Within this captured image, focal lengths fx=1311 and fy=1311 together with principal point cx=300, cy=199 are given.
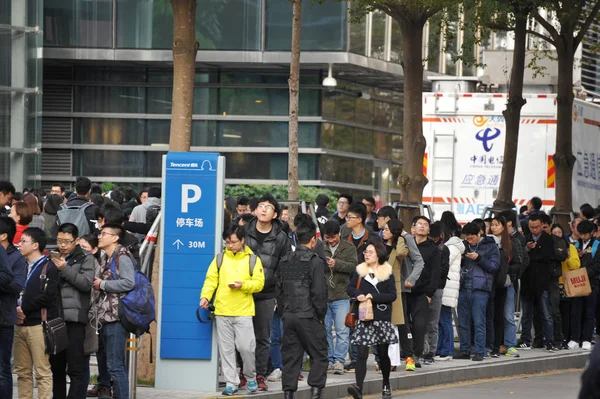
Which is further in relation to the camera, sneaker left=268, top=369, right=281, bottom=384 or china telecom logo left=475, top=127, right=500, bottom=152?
china telecom logo left=475, top=127, right=500, bottom=152

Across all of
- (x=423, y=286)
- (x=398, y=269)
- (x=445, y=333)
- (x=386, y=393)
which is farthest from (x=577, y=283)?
(x=386, y=393)

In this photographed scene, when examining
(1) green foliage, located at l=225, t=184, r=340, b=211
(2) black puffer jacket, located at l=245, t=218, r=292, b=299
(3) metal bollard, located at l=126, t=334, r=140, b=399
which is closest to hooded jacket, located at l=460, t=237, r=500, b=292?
(2) black puffer jacket, located at l=245, t=218, r=292, b=299

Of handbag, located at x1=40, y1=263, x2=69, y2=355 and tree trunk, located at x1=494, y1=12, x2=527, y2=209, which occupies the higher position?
tree trunk, located at x1=494, y1=12, x2=527, y2=209

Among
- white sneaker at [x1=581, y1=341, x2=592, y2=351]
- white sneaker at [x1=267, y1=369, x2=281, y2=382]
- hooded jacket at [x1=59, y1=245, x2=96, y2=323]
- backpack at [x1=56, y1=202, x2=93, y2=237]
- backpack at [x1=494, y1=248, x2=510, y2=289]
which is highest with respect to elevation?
backpack at [x1=56, y1=202, x2=93, y2=237]

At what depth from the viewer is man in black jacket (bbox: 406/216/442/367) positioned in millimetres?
16125

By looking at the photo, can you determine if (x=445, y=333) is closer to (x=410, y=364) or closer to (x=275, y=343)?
(x=410, y=364)

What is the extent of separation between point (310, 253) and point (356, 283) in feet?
3.64

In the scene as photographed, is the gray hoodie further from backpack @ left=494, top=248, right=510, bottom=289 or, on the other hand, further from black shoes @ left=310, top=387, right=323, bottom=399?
black shoes @ left=310, top=387, right=323, bottom=399

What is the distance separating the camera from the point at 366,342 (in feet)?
44.3

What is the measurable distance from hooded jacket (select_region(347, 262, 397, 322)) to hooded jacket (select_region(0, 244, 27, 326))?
4153mm

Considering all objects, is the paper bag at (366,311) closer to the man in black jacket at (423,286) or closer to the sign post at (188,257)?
the sign post at (188,257)

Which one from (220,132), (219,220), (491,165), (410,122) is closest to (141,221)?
(219,220)

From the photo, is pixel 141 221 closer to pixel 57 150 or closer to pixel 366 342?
pixel 366 342

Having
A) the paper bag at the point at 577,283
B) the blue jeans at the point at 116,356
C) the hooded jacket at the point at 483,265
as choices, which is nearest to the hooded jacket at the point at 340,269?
the hooded jacket at the point at 483,265
